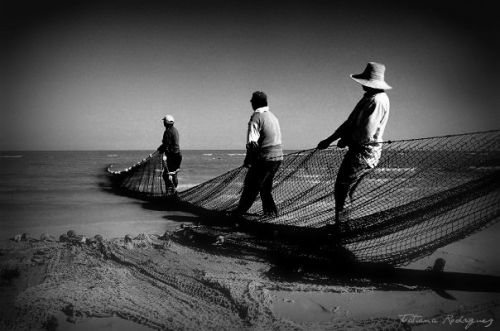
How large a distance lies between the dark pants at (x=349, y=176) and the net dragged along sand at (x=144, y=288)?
102 cm

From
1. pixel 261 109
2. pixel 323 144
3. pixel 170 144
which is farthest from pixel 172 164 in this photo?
pixel 323 144

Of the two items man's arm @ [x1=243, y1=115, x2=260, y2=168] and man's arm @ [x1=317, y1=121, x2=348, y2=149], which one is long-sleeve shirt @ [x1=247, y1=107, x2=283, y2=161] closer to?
man's arm @ [x1=243, y1=115, x2=260, y2=168]

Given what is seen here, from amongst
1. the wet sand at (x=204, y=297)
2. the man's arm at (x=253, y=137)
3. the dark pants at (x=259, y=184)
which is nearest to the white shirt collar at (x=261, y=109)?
the man's arm at (x=253, y=137)

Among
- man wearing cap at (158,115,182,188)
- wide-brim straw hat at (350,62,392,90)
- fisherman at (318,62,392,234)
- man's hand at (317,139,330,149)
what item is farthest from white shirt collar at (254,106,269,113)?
man wearing cap at (158,115,182,188)

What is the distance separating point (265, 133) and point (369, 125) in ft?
5.00

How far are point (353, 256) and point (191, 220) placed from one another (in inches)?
131

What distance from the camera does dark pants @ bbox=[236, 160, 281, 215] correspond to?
4.43 metres

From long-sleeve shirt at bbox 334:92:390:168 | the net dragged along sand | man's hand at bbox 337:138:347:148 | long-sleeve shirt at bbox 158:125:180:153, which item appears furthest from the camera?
long-sleeve shirt at bbox 158:125:180:153

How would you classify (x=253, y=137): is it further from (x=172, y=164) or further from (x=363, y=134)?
(x=172, y=164)

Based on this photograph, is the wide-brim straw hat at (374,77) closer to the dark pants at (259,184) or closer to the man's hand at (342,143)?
the man's hand at (342,143)

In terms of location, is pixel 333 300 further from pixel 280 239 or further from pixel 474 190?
pixel 474 190

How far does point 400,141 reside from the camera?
A: 311 cm

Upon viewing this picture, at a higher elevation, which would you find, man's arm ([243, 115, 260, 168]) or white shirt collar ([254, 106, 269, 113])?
white shirt collar ([254, 106, 269, 113])

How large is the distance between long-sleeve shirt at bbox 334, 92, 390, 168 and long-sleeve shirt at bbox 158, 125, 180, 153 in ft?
15.4
